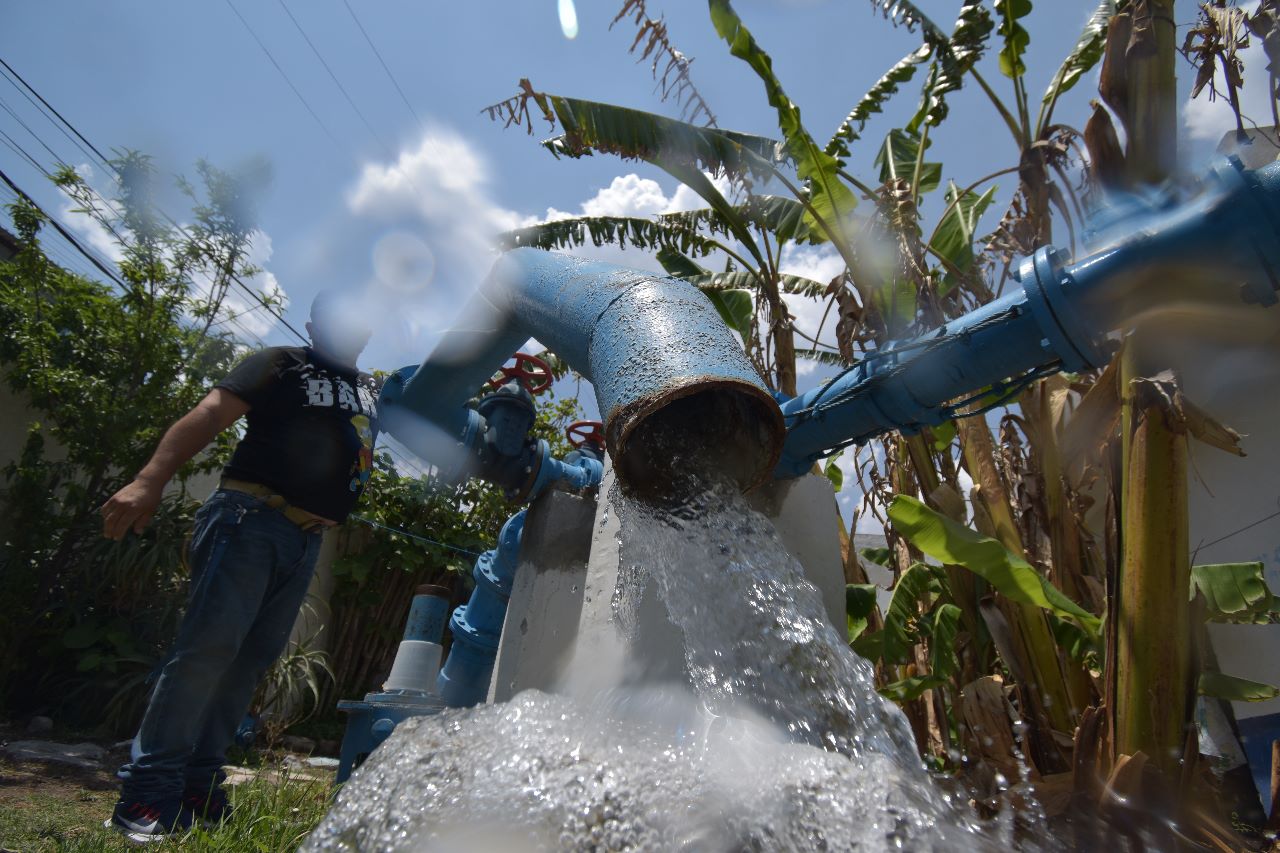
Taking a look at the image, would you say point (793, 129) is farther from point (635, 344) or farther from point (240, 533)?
point (240, 533)

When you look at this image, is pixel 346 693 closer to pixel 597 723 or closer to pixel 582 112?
pixel 582 112

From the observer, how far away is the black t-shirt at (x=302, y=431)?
8.21 ft

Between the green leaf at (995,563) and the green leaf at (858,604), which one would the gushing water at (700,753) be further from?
the green leaf at (858,604)

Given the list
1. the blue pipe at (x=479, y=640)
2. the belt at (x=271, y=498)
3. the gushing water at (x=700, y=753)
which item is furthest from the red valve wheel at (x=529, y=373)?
the gushing water at (x=700, y=753)

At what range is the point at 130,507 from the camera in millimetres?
2168

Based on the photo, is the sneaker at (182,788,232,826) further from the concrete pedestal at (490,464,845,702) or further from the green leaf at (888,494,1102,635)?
the green leaf at (888,494,1102,635)

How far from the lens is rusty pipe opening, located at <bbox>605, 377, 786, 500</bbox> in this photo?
183 cm

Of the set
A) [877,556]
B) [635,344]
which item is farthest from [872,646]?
[635,344]

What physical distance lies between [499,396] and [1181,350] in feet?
7.36

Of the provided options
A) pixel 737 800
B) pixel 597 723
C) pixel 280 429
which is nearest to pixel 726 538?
pixel 597 723

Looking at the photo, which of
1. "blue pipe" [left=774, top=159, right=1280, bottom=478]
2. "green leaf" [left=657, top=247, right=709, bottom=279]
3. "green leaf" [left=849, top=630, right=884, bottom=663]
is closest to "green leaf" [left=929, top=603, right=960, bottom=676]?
"green leaf" [left=849, top=630, right=884, bottom=663]

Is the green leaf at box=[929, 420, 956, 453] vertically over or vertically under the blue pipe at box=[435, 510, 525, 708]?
over

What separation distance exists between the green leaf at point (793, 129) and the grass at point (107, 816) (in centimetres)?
336

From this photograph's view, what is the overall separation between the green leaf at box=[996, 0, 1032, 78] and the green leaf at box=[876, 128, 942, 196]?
108 centimetres
